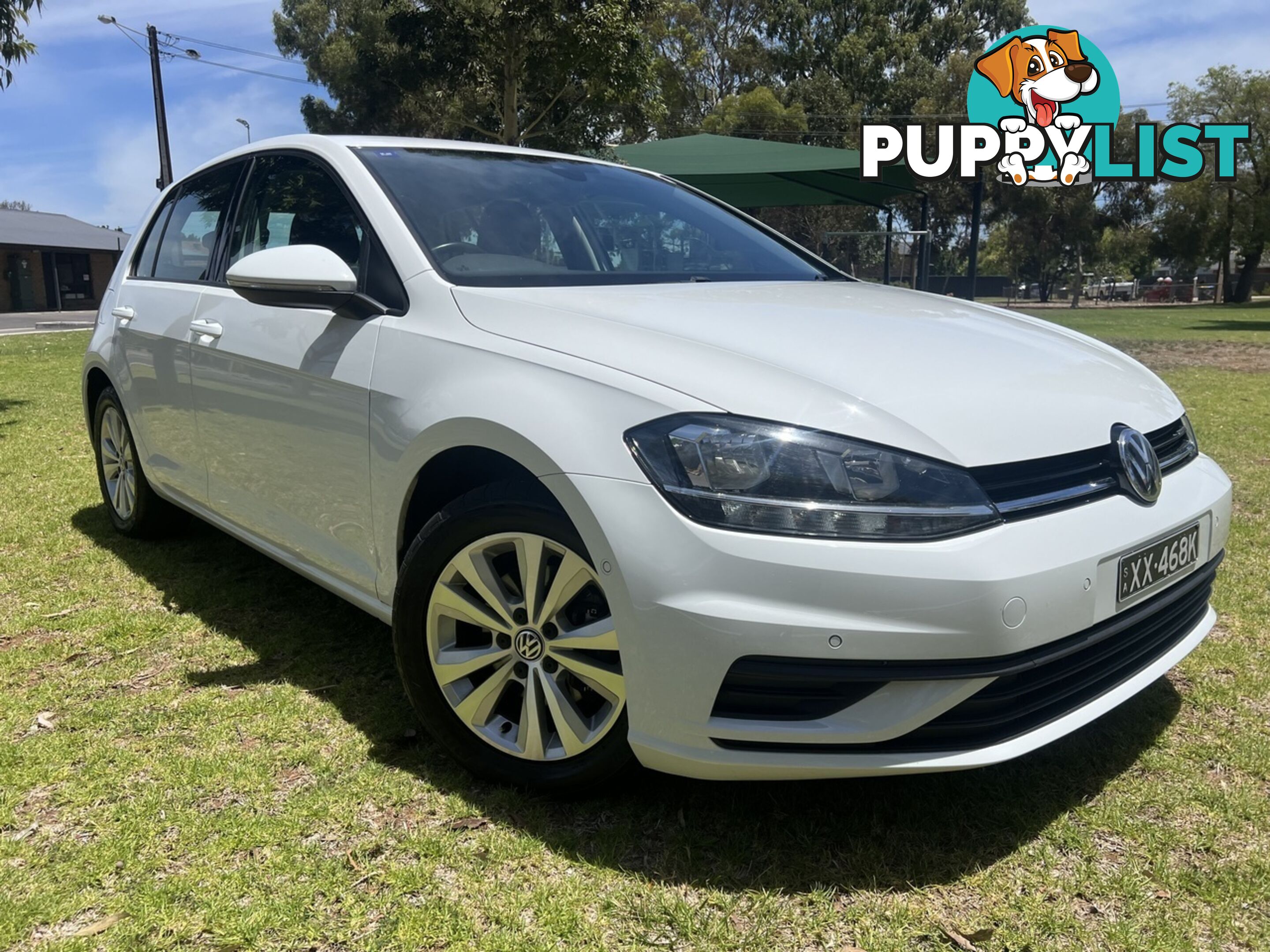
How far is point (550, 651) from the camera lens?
86.9 inches

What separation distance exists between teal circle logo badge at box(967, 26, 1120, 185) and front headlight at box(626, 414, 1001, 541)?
94.3 feet

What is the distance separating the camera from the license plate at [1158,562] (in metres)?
2.06

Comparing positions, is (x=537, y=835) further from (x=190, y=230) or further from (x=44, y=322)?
(x=44, y=322)

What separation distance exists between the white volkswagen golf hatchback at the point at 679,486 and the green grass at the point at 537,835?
25 centimetres

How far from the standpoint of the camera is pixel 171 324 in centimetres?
357

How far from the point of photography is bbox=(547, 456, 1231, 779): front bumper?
1.81 meters

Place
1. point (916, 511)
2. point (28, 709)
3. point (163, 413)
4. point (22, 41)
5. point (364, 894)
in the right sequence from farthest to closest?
1. point (22, 41)
2. point (163, 413)
3. point (28, 709)
4. point (364, 894)
5. point (916, 511)

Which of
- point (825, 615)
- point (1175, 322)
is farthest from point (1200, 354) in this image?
point (825, 615)

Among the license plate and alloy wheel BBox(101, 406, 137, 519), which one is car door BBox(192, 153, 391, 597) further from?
the license plate

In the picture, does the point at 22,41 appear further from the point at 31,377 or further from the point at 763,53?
the point at 763,53

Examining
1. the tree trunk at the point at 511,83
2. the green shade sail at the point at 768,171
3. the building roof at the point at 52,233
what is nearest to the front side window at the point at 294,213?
the green shade sail at the point at 768,171

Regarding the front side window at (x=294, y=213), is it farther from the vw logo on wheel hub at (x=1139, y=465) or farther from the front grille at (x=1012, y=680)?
the vw logo on wheel hub at (x=1139, y=465)

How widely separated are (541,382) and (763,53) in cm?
4607

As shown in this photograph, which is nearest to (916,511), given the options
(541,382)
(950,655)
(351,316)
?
(950,655)
